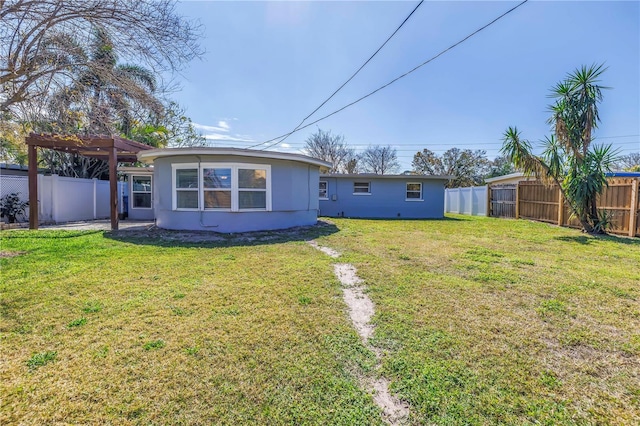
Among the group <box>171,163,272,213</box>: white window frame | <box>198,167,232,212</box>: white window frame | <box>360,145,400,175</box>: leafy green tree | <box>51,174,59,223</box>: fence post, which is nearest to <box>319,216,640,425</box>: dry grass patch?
<box>171,163,272,213</box>: white window frame

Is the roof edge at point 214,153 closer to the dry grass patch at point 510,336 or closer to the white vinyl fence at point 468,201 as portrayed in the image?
the dry grass patch at point 510,336

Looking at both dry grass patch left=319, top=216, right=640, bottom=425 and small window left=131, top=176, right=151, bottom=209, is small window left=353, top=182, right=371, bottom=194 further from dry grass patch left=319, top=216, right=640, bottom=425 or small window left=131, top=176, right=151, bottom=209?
dry grass patch left=319, top=216, right=640, bottom=425

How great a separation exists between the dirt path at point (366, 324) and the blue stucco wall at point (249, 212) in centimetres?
374

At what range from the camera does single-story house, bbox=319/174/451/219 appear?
15742 millimetres

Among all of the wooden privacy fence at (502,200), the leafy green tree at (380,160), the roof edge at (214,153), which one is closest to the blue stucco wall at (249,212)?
the roof edge at (214,153)

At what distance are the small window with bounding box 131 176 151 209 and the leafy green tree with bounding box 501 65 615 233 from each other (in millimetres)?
13425

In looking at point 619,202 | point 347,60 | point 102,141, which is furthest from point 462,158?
point 102,141

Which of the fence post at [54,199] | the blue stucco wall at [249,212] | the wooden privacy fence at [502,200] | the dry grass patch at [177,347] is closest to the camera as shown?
the dry grass patch at [177,347]

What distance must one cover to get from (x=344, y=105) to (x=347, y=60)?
1.71 metres

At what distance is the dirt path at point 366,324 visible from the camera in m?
1.89

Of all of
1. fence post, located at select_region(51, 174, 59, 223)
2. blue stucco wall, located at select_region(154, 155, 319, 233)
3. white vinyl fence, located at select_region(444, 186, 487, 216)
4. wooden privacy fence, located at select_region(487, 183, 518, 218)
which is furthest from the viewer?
white vinyl fence, located at select_region(444, 186, 487, 216)

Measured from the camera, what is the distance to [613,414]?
1838 mm

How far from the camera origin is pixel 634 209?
27.3ft

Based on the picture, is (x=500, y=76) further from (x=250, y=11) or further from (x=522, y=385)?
(x=522, y=385)
